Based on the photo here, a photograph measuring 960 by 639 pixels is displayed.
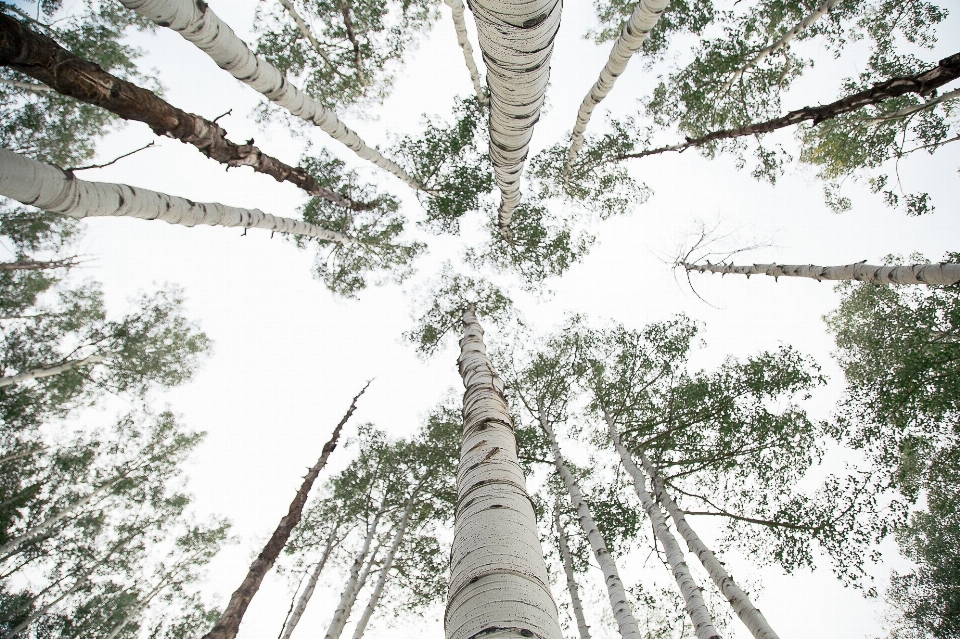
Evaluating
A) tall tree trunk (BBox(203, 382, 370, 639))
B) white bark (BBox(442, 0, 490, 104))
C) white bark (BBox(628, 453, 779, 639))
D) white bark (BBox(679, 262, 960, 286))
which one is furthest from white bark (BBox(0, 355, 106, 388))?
white bark (BBox(679, 262, 960, 286))

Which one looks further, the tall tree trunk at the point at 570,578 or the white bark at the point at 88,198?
the tall tree trunk at the point at 570,578

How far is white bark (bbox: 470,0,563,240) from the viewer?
2.14m

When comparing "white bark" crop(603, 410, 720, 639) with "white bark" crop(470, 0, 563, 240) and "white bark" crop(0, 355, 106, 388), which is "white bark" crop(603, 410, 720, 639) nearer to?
"white bark" crop(470, 0, 563, 240)

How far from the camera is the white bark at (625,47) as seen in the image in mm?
5355

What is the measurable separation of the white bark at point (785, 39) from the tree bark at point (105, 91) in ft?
34.1

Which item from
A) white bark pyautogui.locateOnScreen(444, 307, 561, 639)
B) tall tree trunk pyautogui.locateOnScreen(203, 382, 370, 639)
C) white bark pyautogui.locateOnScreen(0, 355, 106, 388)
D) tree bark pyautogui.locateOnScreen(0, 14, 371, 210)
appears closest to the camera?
white bark pyautogui.locateOnScreen(444, 307, 561, 639)

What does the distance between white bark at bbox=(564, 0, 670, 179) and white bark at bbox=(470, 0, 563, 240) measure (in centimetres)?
296

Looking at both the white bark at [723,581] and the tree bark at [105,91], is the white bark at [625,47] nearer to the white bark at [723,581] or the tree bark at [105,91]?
the tree bark at [105,91]

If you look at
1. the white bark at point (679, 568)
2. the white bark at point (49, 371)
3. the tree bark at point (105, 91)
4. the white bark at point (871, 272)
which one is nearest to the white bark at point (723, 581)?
the white bark at point (679, 568)

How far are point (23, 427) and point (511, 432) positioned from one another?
15.9 metres

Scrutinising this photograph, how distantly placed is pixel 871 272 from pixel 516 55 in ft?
20.0

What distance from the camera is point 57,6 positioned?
8.72 meters

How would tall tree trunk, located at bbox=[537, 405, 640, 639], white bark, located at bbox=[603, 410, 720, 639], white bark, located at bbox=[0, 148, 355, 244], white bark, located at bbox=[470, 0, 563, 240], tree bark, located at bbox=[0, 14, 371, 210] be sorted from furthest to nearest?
tall tree trunk, located at bbox=[537, 405, 640, 639]
white bark, located at bbox=[603, 410, 720, 639]
white bark, located at bbox=[0, 148, 355, 244]
tree bark, located at bbox=[0, 14, 371, 210]
white bark, located at bbox=[470, 0, 563, 240]

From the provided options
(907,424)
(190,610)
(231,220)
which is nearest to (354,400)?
(231,220)
